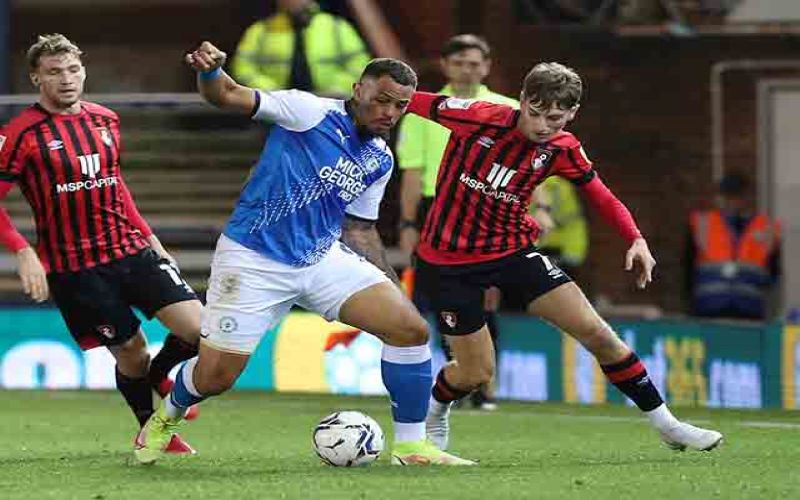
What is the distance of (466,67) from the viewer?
11570mm

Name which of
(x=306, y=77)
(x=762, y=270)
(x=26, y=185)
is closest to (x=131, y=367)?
(x=26, y=185)

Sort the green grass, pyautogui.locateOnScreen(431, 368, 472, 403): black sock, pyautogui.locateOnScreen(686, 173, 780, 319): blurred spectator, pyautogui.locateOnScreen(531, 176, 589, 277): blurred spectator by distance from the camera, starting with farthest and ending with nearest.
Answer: pyautogui.locateOnScreen(531, 176, 589, 277): blurred spectator, pyautogui.locateOnScreen(686, 173, 780, 319): blurred spectator, pyautogui.locateOnScreen(431, 368, 472, 403): black sock, the green grass

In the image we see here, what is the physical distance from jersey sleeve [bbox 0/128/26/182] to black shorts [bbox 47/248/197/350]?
0.50 meters

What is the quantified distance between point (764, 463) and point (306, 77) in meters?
6.02

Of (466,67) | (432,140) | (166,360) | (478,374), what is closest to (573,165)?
(478,374)

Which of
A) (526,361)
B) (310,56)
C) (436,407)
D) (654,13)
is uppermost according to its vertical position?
(654,13)

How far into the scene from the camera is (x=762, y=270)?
15.5 m

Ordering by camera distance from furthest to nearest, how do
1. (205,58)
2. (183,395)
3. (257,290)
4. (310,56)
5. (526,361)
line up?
(310,56)
(526,361)
(183,395)
(257,290)
(205,58)

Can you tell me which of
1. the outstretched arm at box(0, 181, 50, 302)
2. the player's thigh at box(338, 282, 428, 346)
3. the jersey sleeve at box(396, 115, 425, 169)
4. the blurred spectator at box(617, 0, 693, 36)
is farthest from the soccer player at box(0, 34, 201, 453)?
the blurred spectator at box(617, 0, 693, 36)

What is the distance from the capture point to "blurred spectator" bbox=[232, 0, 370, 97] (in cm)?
1408

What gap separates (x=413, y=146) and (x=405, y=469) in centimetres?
370

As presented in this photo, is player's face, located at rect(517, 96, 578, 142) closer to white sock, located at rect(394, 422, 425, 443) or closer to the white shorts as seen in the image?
the white shorts

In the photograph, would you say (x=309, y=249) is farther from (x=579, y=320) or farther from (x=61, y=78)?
(x=61, y=78)

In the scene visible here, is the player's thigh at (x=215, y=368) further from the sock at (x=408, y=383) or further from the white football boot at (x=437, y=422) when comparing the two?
the white football boot at (x=437, y=422)
